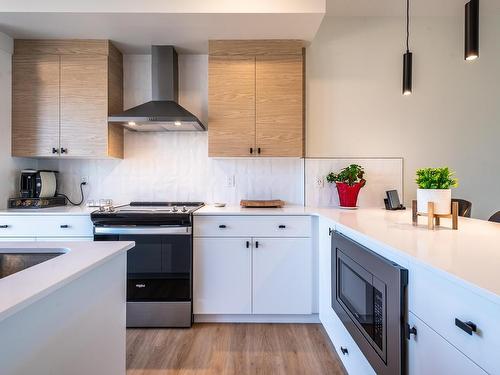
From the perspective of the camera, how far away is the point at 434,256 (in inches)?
35.3

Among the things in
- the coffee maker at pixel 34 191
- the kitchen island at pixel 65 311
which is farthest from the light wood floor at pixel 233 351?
the coffee maker at pixel 34 191

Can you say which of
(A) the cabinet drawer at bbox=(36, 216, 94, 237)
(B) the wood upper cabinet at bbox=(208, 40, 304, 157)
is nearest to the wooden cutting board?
(B) the wood upper cabinet at bbox=(208, 40, 304, 157)

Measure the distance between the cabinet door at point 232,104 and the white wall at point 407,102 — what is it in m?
0.65

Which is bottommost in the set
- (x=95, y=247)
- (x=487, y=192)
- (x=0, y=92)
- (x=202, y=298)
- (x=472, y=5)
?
(x=202, y=298)

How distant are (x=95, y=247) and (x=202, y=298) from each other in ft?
4.40

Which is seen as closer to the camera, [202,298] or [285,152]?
[202,298]

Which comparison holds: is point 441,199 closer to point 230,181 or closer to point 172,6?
point 230,181

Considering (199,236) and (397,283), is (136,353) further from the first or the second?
(397,283)

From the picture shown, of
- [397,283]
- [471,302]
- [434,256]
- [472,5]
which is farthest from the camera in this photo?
[472,5]

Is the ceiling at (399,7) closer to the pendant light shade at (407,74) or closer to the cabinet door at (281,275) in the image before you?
the pendant light shade at (407,74)

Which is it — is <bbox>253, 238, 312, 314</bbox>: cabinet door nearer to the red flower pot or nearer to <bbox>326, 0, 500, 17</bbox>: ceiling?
the red flower pot

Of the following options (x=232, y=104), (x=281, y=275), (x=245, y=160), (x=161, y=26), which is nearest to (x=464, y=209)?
(x=281, y=275)

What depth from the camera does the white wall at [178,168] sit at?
2.80 meters

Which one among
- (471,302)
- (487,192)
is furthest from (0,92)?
(487,192)
